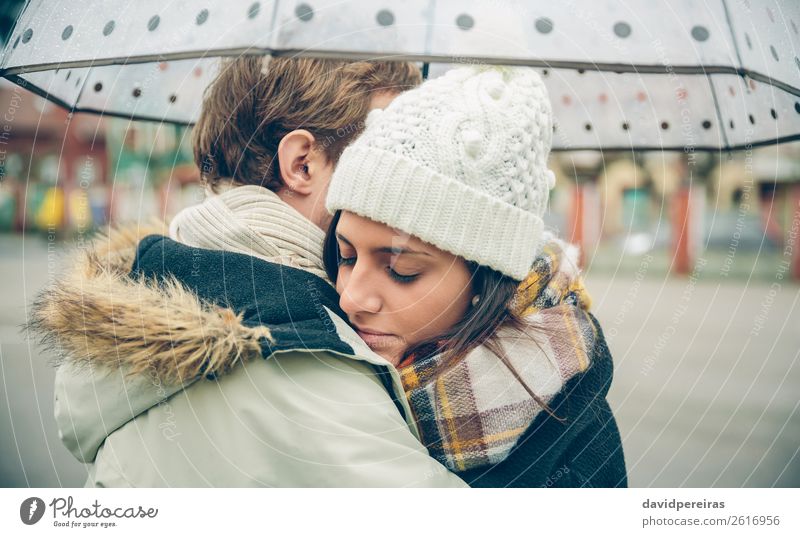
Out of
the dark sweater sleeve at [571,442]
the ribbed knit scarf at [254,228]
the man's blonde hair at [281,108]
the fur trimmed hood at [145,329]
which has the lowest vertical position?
the dark sweater sleeve at [571,442]

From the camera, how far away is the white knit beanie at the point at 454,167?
875 mm

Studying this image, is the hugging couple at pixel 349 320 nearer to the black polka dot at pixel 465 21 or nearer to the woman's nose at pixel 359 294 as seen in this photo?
the woman's nose at pixel 359 294

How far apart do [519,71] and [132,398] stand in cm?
62

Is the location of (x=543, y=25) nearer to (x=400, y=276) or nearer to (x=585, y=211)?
(x=400, y=276)

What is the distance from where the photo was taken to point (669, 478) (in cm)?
207

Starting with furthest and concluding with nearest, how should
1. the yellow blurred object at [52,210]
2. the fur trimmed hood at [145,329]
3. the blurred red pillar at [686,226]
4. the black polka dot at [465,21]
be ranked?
the blurred red pillar at [686,226] < the yellow blurred object at [52,210] < the black polka dot at [465,21] < the fur trimmed hood at [145,329]

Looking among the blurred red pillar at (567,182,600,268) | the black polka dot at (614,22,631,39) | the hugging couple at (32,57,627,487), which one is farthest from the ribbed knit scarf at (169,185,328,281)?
the blurred red pillar at (567,182,600,268)

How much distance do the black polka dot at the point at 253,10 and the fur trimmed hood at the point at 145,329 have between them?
0.37m

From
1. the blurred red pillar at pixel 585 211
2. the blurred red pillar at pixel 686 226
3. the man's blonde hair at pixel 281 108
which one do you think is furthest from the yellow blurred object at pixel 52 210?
the blurred red pillar at pixel 686 226

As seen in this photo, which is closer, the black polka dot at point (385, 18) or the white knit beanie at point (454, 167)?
the white knit beanie at point (454, 167)

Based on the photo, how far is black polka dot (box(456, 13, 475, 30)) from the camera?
1023 millimetres

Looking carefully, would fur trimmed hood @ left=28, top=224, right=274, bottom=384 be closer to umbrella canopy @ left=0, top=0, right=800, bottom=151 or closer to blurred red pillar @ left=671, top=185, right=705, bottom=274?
umbrella canopy @ left=0, top=0, right=800, bottom=151

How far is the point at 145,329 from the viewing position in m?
0.83
